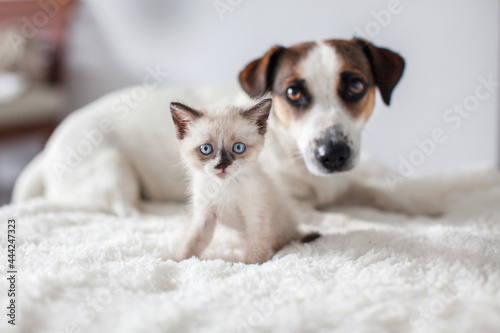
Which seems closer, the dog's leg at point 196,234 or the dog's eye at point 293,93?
the dog's leg at point 196,234

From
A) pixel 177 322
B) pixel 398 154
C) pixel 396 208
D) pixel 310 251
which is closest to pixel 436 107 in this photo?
pixel 398 154

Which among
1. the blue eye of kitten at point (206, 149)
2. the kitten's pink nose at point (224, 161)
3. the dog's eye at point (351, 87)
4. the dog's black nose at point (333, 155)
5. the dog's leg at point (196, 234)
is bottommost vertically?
the dog's leg at point (196, 234)

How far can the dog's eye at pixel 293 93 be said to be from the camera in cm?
132

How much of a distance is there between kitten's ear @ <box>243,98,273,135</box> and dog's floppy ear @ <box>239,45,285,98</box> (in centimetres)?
45

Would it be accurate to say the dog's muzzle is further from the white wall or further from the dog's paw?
the white wall

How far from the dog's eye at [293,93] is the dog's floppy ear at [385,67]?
0.29m

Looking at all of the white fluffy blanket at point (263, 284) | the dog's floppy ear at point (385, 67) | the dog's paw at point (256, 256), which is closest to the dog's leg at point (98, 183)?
the white fluffy blanket at point (263, 284)

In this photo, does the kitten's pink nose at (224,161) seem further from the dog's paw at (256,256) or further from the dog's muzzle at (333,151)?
the dog's muzzle at (333,151)

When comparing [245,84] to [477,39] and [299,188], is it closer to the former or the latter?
[299,188]

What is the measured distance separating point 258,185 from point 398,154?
6.19 feet

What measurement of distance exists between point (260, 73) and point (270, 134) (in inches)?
13.2

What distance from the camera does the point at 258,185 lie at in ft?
3.13

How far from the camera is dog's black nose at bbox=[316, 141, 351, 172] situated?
1.16 meters

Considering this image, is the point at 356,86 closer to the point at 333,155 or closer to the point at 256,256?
the point at 333,155
